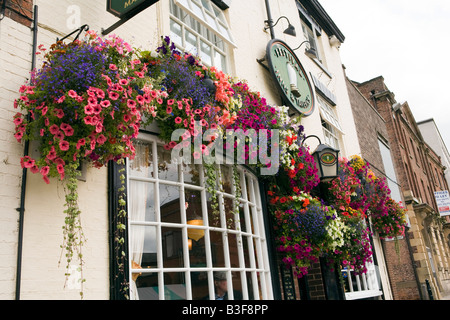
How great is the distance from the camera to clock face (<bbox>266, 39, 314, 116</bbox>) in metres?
7.22

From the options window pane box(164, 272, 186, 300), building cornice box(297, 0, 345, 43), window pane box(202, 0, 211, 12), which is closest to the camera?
window pane box(164, 272, 186, 300)

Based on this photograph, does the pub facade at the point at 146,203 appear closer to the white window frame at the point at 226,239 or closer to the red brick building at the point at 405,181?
the white window frame at the point at 226,239

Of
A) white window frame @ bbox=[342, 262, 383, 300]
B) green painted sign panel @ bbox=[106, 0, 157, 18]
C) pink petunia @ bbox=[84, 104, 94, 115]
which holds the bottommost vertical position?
white window frame @ bbox=[342, 262, 383, 300]

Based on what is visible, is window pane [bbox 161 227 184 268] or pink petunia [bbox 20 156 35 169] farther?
window pane [bbox 161 227 184 268]

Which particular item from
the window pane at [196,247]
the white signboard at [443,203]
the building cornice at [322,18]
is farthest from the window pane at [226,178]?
the white signboard at [443,203]

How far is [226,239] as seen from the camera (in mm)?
4602

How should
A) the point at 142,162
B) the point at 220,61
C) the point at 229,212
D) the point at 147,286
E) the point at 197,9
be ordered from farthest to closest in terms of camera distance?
the point at 220,61
the point at 197,9
the point at 229,212
the point at 142,162
the point at 147,286

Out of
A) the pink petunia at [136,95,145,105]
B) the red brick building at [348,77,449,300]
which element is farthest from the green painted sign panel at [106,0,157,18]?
Answer: the red brick building at [348,77,449,300]

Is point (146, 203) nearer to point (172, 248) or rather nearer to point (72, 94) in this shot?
point (172, 248)

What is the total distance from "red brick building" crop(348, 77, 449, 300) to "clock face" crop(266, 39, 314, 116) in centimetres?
431

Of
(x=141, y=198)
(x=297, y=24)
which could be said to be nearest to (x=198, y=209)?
(x=141, y=198)

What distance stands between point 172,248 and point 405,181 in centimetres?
1683

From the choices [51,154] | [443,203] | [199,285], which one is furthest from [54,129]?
[443,203]

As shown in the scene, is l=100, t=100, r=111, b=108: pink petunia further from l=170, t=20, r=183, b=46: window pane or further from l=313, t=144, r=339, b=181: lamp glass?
l=313, t=144, r=339, b=181: lamp glass
